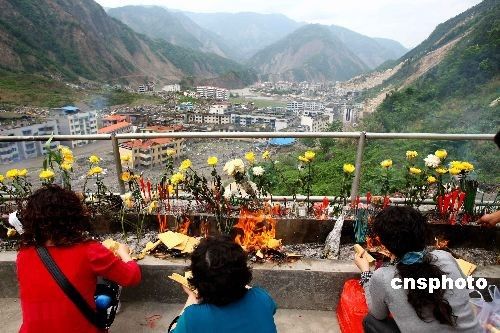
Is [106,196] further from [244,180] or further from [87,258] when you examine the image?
[87,258]

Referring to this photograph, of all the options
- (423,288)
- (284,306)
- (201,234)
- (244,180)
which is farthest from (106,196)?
(423,288)

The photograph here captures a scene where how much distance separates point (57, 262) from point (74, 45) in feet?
361

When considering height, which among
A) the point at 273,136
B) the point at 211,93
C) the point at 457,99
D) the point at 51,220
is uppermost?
the point at 273,136

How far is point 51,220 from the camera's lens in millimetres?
1736

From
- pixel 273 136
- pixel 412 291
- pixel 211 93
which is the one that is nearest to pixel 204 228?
pixel 273 136

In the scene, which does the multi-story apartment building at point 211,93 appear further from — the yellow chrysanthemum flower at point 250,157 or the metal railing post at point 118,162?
the yellow chrysanthemum flower at point 250,157

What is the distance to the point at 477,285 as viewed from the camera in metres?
2.56

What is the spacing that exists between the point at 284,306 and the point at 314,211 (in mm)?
925

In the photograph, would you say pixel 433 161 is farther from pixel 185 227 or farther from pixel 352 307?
pixel 185 227

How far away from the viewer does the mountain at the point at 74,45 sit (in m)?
78.3

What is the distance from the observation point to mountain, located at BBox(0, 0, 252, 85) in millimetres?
78312

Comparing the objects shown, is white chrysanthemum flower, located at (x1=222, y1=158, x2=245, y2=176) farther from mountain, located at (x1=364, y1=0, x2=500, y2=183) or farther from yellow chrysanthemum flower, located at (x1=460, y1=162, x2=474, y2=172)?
mountain, located at (x1=364, y1=0, x2=500, y2=183)

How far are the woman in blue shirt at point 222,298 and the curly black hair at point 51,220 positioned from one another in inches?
27.8

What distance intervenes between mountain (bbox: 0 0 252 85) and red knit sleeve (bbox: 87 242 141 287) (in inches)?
3386
